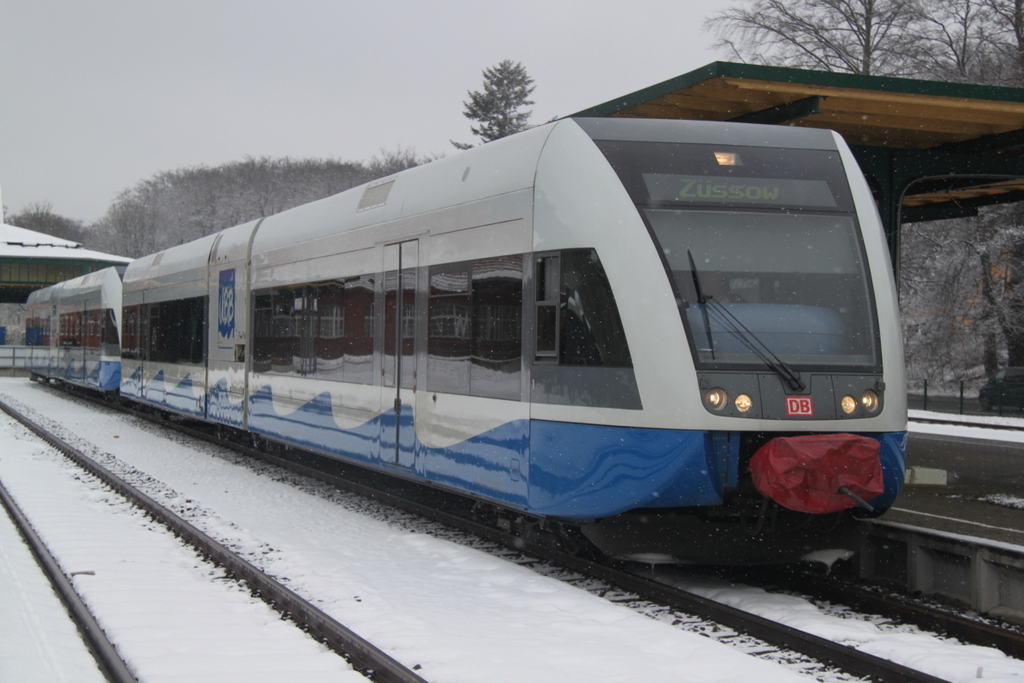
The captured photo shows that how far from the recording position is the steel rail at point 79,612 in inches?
209

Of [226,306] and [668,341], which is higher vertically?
[226,306]

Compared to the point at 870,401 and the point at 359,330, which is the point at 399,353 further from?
the point at 870,401

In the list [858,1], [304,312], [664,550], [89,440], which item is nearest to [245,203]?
[858,1]

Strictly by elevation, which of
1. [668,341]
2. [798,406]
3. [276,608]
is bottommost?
[276,608]

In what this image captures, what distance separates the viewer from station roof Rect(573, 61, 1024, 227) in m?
9.86

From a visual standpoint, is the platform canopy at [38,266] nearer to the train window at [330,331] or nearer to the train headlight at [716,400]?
the train window at [330,331]

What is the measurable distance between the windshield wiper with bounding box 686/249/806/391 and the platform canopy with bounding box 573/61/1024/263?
11.6 feet

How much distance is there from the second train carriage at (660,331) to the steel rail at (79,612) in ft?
9.44

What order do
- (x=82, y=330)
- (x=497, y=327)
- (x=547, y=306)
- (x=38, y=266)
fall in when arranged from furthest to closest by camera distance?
1. (x=38, y=266)
2. (x=82, y=330)
3. (x=497, y=327)
4. (x=547, y=306)

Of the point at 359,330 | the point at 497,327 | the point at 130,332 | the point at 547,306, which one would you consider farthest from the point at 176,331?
the point at 547,306

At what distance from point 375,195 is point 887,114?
523cm

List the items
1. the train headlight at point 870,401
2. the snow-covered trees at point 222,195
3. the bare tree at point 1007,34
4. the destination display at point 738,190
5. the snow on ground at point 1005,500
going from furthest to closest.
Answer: the snow-covered trees at point 222,195 < the bare tree at point 1007,34 < the snow on ground at point 1005,500 < the destination display at point 738,190 < the train headlight at point 870,401

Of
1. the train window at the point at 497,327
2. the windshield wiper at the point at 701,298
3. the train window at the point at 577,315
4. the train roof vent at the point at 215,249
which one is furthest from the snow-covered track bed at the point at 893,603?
the train roof vent at the point at 215,249

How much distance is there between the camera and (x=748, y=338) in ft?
21.7
